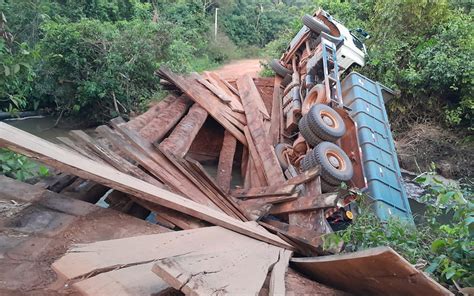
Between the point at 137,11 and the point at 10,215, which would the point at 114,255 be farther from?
the point at 137,11

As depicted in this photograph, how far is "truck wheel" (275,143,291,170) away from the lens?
5918 millimetres

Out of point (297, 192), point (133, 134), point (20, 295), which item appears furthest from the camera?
point (133, 134)

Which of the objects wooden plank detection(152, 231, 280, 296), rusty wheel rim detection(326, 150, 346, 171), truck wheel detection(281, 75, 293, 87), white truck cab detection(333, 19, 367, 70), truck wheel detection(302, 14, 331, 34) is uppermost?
truck wheel detection(302, 14, 331, 34)

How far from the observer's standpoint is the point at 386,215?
520 centimetres

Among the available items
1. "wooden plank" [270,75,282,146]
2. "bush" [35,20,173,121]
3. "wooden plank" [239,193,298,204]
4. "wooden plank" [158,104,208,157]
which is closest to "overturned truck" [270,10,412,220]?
"wooden plank" [270,75,282,146]

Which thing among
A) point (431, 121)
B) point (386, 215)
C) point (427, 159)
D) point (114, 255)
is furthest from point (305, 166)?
point (431, 121)

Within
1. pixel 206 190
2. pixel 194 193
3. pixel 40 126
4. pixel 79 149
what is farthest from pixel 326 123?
pixel 40 126

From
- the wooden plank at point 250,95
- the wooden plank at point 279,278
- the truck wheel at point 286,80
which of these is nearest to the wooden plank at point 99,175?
the wooden plank at point 279,278

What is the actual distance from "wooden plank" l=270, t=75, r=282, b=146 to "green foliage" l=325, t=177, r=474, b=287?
3.45m

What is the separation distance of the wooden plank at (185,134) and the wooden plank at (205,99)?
0.14 metres

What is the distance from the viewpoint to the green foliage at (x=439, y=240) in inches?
91.3

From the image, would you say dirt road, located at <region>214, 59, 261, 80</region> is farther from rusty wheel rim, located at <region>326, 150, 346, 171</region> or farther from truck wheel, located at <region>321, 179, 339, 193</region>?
truck wheel, located at <region>321, 179, 339, 193</region>

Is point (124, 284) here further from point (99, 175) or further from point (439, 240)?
point (439, 240)

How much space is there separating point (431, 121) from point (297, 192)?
729 centimetres
